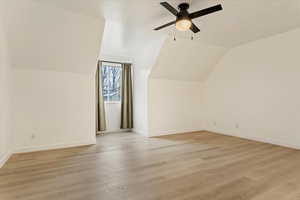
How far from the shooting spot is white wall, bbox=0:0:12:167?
2.56 m

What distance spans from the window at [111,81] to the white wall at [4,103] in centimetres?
259

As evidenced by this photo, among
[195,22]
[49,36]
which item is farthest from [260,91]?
[49,36]

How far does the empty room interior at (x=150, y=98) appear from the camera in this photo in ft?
6.91

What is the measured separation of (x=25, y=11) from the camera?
2.38m

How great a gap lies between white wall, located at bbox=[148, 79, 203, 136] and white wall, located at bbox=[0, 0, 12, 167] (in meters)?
3.07

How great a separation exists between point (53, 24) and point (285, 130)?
4993 millimetres

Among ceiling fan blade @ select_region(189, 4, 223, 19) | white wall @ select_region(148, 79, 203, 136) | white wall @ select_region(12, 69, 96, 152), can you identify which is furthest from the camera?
white wall @ select_region(148, 79, 203, 136)

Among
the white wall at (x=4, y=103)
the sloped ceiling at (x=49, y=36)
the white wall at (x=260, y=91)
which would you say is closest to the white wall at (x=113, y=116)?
the sloped ceiling at (x=49, y=36)

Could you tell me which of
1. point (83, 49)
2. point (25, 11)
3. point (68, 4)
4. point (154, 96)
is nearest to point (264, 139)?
point (154, 96)

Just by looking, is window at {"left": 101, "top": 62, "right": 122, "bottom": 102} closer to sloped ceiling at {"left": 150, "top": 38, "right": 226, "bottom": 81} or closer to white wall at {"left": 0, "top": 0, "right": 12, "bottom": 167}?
sloped ceiling at {"left": 150, "top": 38, "right": 226, "bottom": 81}

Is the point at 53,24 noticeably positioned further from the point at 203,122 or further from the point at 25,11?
the point at 203,122

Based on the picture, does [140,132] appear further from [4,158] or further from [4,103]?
[4,103]

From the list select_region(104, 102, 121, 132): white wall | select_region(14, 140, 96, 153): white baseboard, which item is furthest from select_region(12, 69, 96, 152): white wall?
select_region(104, 102, 121, 132): white wall

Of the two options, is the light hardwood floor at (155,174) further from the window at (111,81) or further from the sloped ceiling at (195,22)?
the sloped ceiling at (195,22)
